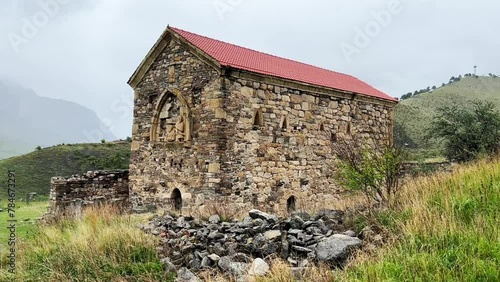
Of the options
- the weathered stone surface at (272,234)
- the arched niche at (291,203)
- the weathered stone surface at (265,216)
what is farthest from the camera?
the arched niche at (291,203)

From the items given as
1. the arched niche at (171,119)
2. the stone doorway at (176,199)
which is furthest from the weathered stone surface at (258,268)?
the stone doorway at (176,199)

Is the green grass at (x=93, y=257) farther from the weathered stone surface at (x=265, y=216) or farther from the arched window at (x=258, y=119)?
the arched window at (x=258, y=119)

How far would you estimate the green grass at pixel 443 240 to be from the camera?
14.3ft

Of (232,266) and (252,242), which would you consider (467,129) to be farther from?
(232,266)

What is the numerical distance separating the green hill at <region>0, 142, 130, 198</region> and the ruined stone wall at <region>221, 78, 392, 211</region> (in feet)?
75.7

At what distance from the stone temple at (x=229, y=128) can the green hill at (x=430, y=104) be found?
17.7 metres

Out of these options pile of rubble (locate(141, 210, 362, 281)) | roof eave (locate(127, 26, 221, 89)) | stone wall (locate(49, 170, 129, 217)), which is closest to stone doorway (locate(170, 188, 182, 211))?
stone wall (locate(49, 170, 129, 217))

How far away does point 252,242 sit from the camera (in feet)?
22.7

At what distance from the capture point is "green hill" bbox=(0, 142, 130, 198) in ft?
105

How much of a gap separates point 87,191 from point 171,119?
13.2ft

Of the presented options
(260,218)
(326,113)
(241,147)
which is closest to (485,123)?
(326,113)

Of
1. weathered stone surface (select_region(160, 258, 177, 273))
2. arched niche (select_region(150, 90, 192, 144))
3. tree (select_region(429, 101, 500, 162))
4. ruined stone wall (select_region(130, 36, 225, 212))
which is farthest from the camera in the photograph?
tree (select_region(429, 101, 500, 162))

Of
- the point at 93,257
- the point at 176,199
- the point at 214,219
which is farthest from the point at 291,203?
the point at 93,257

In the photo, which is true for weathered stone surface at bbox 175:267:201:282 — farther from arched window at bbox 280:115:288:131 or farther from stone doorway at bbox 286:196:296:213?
arched window at bbox 280:115:288:131
